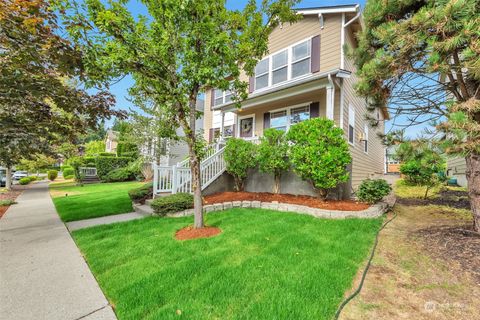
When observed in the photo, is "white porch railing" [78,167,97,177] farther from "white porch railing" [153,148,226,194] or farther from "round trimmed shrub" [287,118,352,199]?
"round trimmed shrub" [287,118,352,199]

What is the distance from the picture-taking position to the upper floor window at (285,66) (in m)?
9.86

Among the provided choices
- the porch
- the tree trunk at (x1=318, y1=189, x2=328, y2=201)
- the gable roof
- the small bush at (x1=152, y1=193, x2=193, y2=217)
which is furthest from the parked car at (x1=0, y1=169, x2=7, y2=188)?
the gable roof

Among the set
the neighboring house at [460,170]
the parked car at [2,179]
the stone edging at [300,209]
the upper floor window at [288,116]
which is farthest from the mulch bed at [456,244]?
the parked car at [2,179]

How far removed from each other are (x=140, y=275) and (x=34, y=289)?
46.9 inches

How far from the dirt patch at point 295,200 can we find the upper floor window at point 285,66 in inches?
222

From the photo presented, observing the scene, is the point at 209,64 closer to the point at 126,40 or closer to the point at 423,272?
the point at 126,40

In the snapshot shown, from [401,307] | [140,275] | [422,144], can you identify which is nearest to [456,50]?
[422,144]

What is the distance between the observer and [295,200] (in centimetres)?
699

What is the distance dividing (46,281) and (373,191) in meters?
7.15

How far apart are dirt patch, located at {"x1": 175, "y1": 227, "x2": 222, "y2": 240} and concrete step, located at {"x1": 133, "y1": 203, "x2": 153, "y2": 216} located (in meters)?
2.21

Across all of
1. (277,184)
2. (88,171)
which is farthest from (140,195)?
(88,171)

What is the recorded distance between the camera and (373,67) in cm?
430

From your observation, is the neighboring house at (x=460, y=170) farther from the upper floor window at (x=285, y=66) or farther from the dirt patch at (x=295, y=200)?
the upper floor window at (x=285, y=66)

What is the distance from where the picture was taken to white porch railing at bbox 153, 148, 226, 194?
736cm
